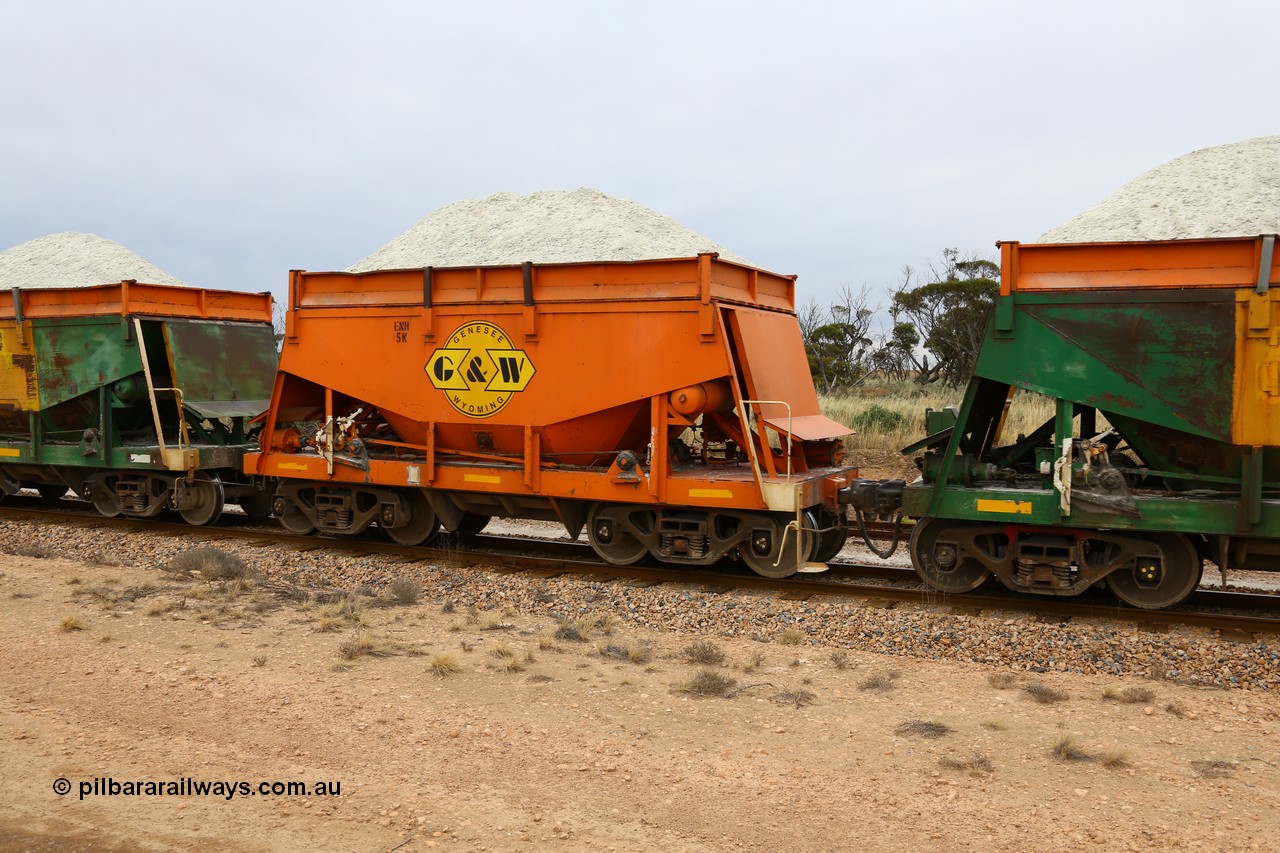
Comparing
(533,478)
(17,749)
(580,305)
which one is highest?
(580,305)

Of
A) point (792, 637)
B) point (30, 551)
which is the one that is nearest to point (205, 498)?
point (30, 551)

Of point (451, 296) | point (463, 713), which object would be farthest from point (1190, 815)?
point (451, 296)

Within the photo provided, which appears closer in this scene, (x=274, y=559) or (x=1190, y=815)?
(x=1190, y=815)

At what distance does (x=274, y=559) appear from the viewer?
1071 centimetres

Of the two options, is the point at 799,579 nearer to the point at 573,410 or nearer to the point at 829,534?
the point at 829,534

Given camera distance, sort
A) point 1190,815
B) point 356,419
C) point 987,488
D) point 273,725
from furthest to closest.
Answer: point 356,419, point 987,488, point 273,725, point 1190,815

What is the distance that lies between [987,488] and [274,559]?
737 centimetres

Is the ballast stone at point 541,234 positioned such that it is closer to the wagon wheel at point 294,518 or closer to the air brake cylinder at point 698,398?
the wagon wheel at point 294,518

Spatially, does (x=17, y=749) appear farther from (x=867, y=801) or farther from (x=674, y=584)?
(x=674, y=584)

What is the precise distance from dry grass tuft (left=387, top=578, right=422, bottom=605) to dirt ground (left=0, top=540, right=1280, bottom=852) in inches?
39.0

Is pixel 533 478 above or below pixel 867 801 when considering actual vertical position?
above

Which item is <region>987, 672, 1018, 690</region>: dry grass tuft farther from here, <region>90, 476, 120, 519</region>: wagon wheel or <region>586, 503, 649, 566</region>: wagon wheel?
<region>90, 476, 120, 519</region>: wagon wheel

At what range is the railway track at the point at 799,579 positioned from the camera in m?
8.05

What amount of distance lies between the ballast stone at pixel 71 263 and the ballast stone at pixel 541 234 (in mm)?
13678
